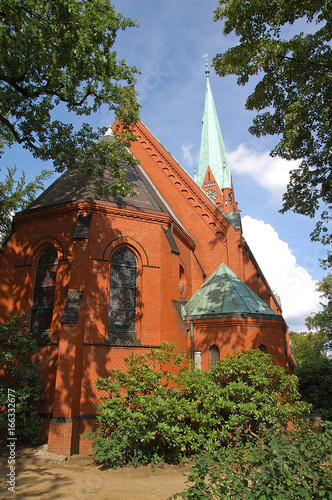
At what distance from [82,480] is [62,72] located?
33.3ft

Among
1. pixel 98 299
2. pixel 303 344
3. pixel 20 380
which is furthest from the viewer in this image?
pixel 303 344

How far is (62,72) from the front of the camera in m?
9.90

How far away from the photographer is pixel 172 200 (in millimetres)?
19922

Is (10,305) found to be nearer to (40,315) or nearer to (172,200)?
(40,315)

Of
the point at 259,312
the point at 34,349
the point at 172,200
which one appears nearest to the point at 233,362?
the point at 259,312

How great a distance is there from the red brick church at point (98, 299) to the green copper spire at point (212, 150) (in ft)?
88.3

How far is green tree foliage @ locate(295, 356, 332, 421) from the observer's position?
1590cm

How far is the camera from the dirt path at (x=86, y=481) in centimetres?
671

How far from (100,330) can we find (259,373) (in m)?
5.06

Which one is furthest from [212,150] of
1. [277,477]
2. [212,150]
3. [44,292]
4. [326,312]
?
[277,477]

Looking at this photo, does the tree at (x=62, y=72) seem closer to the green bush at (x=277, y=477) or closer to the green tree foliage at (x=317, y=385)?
the green bush at (x=277, y=477)

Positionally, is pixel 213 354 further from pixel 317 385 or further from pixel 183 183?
pixel 183 183

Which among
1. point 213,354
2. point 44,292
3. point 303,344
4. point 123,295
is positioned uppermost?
point 303,344

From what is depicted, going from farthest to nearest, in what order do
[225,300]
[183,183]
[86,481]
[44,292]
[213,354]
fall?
1. [183,183]
2. [225,300]
3. [213,354]
4. [44,292]
5. [86,481]
